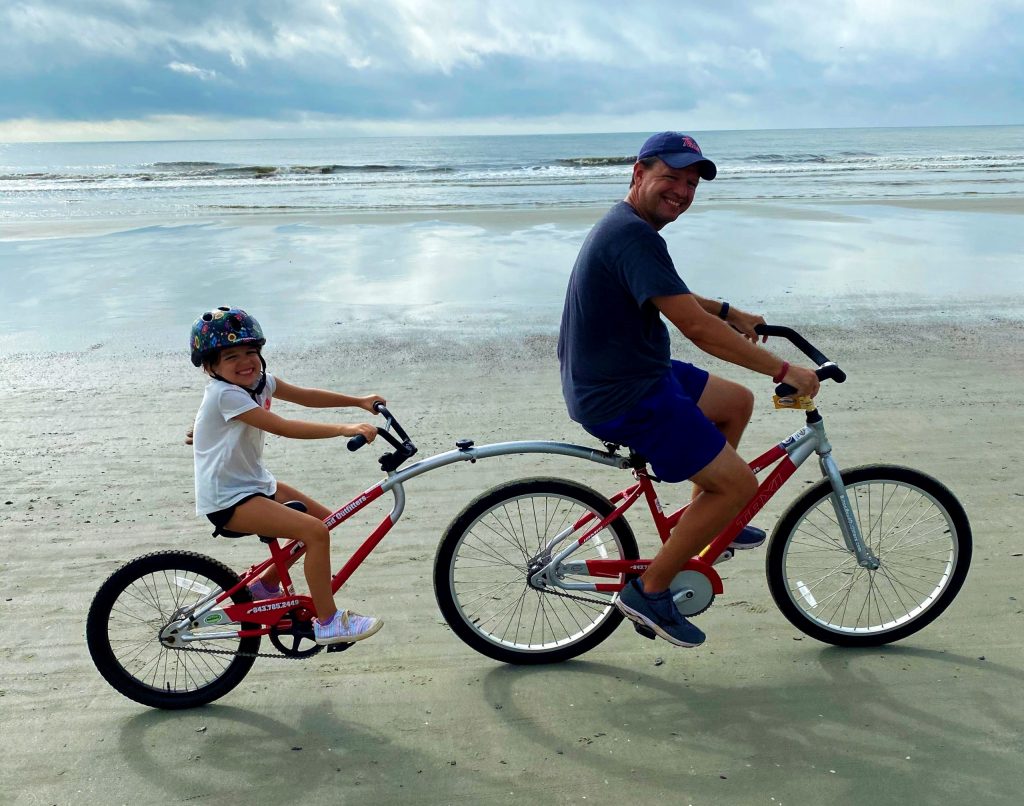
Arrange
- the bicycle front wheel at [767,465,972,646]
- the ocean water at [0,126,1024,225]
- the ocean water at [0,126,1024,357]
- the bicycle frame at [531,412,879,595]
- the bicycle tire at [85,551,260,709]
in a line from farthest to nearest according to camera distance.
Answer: the ocean water at [0,126,1024,225], the ocean water at [0,126,1024,357], the bicycle front wheel at [767,465,972,646], the bicycle frame at [531,412,879,595], the bicycle tire at [85,551,260,709]

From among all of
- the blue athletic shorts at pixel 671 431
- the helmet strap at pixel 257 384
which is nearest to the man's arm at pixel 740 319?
the blue athletic shorts at pixel 671 431

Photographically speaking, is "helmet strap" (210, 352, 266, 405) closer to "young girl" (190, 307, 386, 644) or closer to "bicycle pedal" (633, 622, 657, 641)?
"young girl" (190, 307, 386, 644)

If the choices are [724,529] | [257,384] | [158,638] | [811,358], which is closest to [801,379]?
[811,358]

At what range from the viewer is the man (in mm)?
3023

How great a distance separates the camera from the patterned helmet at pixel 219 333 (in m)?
3.09

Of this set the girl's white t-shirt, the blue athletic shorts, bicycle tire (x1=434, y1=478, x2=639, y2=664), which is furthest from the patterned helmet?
the blue athletic shorts

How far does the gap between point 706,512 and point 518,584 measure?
1.00 meters

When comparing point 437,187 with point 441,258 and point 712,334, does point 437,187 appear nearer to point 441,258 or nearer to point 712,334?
point 441,258

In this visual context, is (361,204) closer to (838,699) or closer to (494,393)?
(494,393)

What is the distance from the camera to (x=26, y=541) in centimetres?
465

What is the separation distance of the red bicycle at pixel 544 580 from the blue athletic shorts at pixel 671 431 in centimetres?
20

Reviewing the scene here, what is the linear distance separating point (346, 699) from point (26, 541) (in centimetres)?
228

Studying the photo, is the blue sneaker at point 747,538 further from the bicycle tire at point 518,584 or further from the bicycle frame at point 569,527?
the bicycle tire at point 518,584

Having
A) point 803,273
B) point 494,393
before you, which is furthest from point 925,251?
point 494,393
